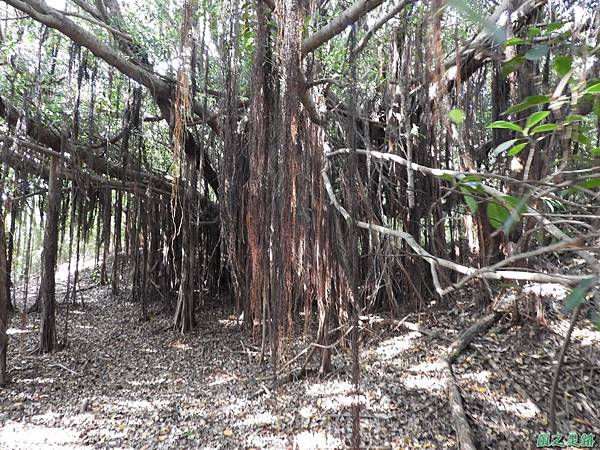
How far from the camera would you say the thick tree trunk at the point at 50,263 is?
3.72m

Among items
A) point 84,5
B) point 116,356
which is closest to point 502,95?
point 84,5

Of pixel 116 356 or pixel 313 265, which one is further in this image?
pixel 116 356

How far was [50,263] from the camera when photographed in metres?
3.83

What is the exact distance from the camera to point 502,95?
9.87 feet

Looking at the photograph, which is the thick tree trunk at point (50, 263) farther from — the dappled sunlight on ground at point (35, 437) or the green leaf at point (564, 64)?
the green leaf at point (564, 64)

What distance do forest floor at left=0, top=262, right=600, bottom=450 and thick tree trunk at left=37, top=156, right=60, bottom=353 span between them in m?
0.20

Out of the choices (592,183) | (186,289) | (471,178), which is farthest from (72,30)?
(592,183)

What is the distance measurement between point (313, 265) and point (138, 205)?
3.05 meters

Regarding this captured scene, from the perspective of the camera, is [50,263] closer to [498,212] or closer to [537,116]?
[498,212]

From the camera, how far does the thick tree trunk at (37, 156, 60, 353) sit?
3.72 metres

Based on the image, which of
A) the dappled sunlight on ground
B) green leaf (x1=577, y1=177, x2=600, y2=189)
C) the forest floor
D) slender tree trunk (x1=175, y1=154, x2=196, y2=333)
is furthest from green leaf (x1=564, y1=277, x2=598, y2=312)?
slender tree trunk (x1=175, y1=154, x2=196, y2=333)

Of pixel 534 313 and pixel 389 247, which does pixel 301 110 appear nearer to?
pixel 389 247

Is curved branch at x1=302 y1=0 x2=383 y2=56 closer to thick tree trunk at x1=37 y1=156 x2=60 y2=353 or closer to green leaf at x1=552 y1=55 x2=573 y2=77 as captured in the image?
green leaf at x1=552 y1=55 x2=573 y2=77

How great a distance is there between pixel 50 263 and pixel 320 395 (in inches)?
115
